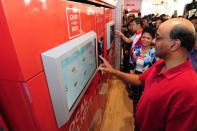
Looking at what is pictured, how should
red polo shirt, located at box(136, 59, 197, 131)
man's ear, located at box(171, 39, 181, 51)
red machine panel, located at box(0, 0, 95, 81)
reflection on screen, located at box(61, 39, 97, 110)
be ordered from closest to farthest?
red machine panel, located at box(0, 0, 95, 81) < reflection on screen, located at box(61, 39, 97, 110) < red polo shirt, located at box(136, 59, 197, 131) < man's ear, located at box(171, 39, 181, 51)

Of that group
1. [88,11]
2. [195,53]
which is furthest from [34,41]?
[195,53]

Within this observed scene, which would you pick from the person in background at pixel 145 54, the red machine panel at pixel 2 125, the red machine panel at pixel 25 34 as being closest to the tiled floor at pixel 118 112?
the person in background at pixel 145 54

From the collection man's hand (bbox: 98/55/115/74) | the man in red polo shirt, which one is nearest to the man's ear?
the man in red polo shirt

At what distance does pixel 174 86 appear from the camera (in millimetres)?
978

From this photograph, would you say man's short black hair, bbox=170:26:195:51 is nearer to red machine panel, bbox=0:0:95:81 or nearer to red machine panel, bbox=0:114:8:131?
red machine panel, bbox=0:0:95:81

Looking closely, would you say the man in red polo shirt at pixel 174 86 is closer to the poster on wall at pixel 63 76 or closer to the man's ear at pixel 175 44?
the man's ear at pixel 175 44

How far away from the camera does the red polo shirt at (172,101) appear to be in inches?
36.3

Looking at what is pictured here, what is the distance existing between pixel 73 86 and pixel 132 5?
1583 centimetres

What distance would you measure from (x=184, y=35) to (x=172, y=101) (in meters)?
0.53

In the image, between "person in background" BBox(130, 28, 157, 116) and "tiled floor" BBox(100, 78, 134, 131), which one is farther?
"tiled floor" BBox(100, 78, 134, 131)

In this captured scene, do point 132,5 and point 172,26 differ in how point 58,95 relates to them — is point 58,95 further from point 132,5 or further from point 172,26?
point 132,5

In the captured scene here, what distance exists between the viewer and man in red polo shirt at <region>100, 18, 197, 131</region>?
930 mm

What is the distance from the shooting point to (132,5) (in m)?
14.5

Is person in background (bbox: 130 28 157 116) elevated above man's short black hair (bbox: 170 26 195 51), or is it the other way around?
man's short black hair (bbox: 170 26 195 51)
